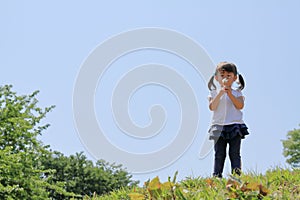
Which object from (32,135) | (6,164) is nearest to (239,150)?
(6,164)

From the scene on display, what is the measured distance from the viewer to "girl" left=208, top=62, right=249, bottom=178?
6312mm

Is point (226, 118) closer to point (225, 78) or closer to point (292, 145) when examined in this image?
point (225, 78)

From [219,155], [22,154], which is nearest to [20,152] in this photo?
[22,154]

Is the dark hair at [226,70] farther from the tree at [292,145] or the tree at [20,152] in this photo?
the tree at [292,145]

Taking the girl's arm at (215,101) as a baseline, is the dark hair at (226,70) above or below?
above

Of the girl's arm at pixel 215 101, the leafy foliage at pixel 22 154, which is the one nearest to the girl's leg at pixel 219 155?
the girl's arm at pixel 215 101

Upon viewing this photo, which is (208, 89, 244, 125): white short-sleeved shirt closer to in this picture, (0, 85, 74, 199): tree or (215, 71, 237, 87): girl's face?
(215, 71, 237, 87): girl's face

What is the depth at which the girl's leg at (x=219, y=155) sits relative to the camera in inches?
249

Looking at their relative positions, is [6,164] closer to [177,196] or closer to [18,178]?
[18,178]

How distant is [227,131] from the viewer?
6.32 metres

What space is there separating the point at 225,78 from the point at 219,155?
1006 millimetres

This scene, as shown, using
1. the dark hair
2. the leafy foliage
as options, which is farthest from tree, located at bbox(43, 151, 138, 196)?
the dark hair

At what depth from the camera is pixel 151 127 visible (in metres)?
6.42

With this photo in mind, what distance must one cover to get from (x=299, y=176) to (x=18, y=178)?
10.2 m
